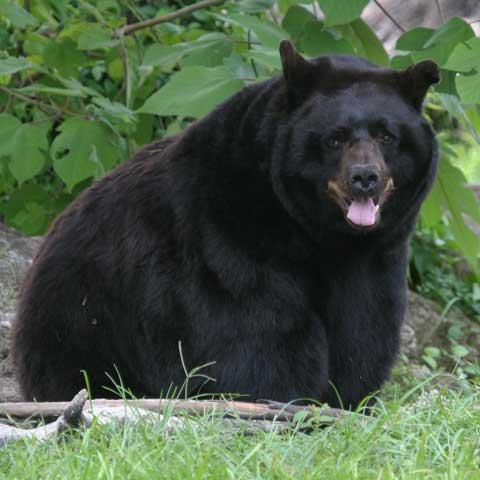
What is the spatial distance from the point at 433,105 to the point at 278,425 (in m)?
5.86

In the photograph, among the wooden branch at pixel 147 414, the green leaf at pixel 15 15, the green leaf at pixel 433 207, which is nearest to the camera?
the wooden branch at pixel 147 414

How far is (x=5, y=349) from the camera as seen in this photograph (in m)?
7.98

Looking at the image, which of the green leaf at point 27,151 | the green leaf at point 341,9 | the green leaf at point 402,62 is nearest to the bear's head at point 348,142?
the green leaf at point 341,9

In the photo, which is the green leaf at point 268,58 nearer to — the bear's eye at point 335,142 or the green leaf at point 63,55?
the bear's eye at point 335,142

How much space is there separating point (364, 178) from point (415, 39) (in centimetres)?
140

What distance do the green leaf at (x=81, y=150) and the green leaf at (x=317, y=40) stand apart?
1.35 metres

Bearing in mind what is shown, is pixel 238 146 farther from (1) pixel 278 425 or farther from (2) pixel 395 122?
(1) pixel 278 425

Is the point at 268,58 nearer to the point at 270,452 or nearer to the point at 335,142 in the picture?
the point at 335,142

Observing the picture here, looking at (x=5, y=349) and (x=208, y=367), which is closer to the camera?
(x=208, y=367)

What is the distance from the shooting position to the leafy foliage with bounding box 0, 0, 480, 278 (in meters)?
6.50

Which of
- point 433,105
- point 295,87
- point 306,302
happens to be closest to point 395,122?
point 295,87

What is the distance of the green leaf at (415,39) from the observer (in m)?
6.50

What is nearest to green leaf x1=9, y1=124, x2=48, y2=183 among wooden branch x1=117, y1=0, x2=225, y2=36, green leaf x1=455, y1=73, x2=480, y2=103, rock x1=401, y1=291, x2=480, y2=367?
wooden branch x1=117, y1=0, x2=225, y2=36

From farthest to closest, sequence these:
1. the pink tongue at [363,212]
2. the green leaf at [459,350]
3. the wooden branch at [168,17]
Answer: the green leaf at [459,350]
the wooden branch at [168,17]
the pink tongue at [363,212]
